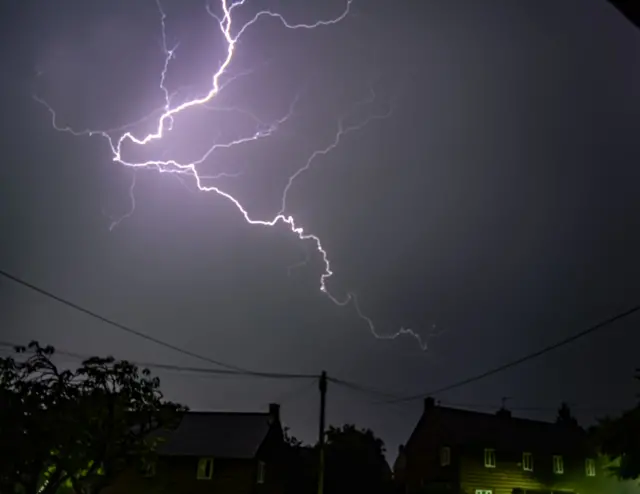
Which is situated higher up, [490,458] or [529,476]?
[490,458]

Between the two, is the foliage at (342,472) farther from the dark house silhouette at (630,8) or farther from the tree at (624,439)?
the dark house silhouette at (630,8)

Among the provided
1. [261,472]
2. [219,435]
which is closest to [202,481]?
[219,435]

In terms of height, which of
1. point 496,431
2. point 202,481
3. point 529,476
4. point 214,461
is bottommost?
point 202,481

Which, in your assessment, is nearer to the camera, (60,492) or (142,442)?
(142,442)

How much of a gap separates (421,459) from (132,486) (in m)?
16.3

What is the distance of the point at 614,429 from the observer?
12641 mm

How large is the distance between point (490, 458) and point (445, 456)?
2405mm

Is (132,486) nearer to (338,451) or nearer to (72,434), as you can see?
(338,451)

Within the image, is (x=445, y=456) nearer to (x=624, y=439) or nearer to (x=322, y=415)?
(x=322, y=415)

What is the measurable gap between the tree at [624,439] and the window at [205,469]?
24800mm

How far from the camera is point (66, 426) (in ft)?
61.5

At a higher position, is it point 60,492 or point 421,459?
point 421,459

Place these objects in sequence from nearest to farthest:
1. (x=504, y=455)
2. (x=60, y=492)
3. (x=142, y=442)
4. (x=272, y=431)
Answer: (x=142, y=442)
(x=60, y=492)
(x=504, y=455)
(x=272, y=431)

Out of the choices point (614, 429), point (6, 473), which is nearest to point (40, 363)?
point (6, 473)
